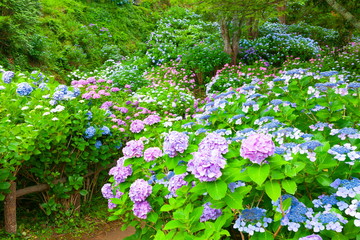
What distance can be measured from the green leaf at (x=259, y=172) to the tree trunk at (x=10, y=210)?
2.80 meters

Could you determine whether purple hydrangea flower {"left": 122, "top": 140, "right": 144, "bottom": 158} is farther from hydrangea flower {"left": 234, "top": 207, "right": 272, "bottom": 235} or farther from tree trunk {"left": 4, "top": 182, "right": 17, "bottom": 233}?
tree trunk {"left": 4, "top": 182, "right": 17, "bottom": 233}

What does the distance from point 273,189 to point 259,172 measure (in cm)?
11

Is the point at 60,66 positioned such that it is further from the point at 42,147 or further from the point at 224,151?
the point at 224,151

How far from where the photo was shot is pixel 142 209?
1.80m

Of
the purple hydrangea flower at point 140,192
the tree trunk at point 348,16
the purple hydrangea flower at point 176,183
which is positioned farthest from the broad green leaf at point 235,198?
the tree trunk at point 348,16

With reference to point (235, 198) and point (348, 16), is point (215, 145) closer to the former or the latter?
point (235, 198)

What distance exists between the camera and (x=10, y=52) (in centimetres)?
673

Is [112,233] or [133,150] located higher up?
[133,150]

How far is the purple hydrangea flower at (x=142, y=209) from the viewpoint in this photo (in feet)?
5.89

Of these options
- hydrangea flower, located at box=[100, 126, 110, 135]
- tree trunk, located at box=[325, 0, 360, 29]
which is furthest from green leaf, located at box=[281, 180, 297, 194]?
tree trunk, located at box=[325, 0, 360, 29]

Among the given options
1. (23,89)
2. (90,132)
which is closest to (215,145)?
(90,132)

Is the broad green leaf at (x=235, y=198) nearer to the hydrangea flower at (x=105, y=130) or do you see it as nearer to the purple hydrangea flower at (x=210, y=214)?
the purple hydrangea flower at (x=210, y=214)

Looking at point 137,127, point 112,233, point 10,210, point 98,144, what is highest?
point 137,127

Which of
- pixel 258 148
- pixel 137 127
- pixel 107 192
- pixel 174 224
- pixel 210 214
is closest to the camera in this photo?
pixel 258 148
